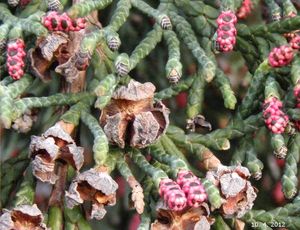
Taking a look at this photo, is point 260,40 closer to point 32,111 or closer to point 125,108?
point 125,108

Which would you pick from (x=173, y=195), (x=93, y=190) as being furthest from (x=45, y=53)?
(x=173, y=195)

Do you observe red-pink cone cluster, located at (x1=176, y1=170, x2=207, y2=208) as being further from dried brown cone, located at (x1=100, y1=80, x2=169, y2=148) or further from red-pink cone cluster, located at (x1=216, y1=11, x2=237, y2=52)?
red-pink cone cluster, located at (x1=216, y1=11, x2=237, y2=52)

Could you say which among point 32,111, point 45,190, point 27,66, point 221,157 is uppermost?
point 27,66

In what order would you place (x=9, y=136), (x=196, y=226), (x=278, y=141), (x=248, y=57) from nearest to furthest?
1. (x=196, y=226)
2. (x=278, y=141)
3. (x=248, y=57)
4. (x=9, y=136)

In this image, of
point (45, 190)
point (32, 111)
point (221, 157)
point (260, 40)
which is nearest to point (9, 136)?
point (45, 190)

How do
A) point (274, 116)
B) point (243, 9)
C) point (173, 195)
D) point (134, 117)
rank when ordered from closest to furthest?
point (173, 195)
point (134, 117)
point (274, 116)
point (243, 9)

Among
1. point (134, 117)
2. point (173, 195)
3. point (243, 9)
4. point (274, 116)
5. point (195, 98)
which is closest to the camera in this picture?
point (173, 195)

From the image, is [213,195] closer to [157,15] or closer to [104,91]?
[104,91]
